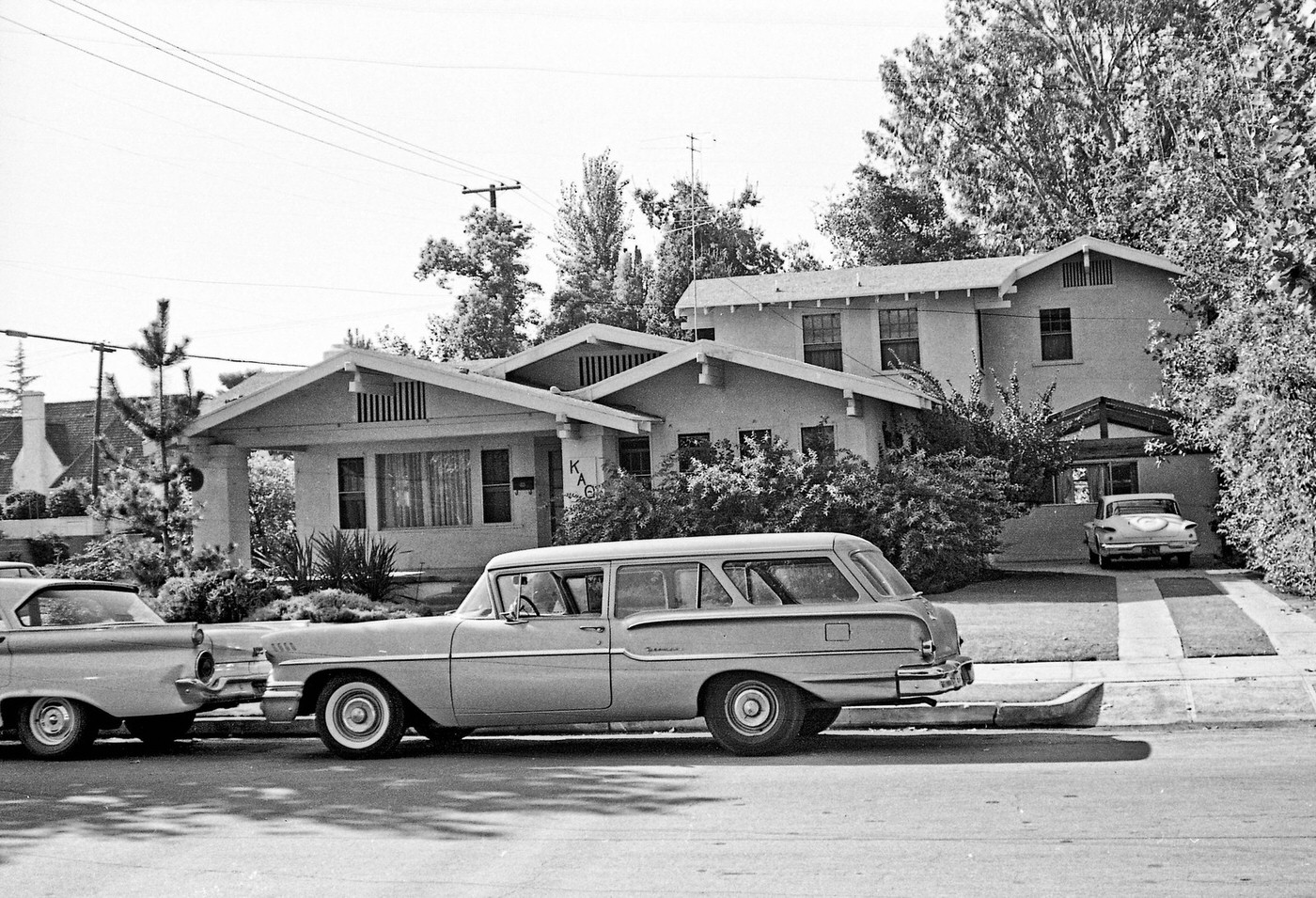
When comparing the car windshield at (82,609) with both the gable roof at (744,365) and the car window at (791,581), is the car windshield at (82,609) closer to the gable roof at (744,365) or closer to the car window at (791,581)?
the car window at (791,581)

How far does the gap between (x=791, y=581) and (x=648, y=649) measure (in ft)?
3.93

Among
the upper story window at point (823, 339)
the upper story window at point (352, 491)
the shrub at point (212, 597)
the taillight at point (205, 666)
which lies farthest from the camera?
the upper story window at point (823, 339)

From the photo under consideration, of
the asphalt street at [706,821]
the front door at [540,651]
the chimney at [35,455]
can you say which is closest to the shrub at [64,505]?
the chimney at [35,455]

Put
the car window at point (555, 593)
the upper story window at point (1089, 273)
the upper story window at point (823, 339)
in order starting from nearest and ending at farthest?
the car window at point (555, 593)
the upper story window at point (823, 339)
the upper story window at point (1089, 273)

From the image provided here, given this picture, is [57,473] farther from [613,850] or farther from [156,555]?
[613,850]

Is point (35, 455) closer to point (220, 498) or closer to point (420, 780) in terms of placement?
point (220, 498)

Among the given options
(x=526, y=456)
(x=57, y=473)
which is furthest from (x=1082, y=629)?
(x=57, y=473)

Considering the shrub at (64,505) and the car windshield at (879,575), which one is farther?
the shrub at (64,505)

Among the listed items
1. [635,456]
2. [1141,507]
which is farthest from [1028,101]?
[635,456]

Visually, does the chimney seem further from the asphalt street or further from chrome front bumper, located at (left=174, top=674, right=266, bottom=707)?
the asphalt street

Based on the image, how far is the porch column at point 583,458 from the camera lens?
22984 millimetres

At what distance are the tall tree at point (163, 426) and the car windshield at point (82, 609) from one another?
387 inches

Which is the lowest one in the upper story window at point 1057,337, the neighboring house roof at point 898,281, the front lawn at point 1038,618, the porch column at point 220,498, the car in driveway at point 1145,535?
the front lawn at point 1038,618

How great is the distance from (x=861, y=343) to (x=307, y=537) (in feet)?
43.6
